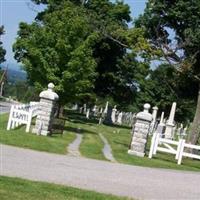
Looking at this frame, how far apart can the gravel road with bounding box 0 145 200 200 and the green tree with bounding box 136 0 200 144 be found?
10.8 meters

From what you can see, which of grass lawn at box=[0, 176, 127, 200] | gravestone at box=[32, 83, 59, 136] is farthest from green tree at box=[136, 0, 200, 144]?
grass lawn at box=[0, 176, 127, 200]

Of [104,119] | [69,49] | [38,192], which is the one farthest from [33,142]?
[104,119]

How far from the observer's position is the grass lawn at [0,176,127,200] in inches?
360

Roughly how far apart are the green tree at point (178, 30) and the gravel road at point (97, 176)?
35.3 feet

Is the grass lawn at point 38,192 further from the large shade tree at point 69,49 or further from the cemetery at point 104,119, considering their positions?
the large shade tree at point 69,49

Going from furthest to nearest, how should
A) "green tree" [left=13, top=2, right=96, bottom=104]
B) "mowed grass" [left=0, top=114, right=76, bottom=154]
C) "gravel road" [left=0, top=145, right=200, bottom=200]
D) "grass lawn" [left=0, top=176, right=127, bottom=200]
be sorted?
1. "green tree" [left=13, top=2, right=96, bottom=104]
2. "mowed grass" [left=0, top=114, right=76, bottom=154]
3. "gravel road" [left=0, top=145, right=200, bottom=200]
4. "grass lawn" [left=0, top=176, right=127, bottom=200]

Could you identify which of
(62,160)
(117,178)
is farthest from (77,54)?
(117,178)

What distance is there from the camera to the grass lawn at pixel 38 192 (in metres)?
9.14

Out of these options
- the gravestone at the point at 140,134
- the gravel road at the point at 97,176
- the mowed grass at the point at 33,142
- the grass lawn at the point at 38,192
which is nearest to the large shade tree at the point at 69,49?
the gravestone at the point at 140,134

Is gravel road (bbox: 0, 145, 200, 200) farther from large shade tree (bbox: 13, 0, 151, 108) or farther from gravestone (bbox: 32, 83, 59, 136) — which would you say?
large shade tree (bbox: 13, 0, 151, 108)

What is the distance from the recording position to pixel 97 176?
13.1 m

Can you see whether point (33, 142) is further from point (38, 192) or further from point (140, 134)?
point (38, 192)

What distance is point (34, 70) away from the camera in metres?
38.8

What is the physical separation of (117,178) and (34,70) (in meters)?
26.1
